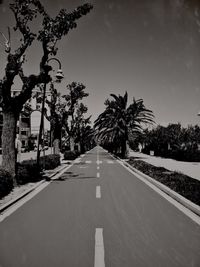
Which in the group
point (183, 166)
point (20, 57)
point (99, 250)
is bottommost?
point (99, 250)

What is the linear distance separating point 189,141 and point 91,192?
138ft

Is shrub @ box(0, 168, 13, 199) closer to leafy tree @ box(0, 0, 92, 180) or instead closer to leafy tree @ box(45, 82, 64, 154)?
leafy tree @ box(0, 0, 92, 180)

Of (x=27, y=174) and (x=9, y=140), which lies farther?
(x=27, y=174)

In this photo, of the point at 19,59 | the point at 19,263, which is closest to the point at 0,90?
the point at 19,59

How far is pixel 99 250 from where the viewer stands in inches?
195

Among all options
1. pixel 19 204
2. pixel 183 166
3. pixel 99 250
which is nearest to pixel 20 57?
pixel 19 204

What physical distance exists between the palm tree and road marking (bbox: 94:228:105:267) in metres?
27.6

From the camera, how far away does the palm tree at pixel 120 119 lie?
109 ft

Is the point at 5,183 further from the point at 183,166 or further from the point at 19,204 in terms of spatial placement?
the point at 183,166

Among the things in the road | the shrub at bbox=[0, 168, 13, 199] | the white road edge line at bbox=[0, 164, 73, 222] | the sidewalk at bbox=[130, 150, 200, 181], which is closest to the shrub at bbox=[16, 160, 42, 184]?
the white road edge line at bbox=[0, 164, 73, 222]

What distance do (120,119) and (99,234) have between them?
27.9 metres

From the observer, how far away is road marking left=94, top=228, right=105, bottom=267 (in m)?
4.43

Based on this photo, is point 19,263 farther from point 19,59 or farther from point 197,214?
point 19,59

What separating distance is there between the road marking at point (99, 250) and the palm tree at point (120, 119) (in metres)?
27.6
